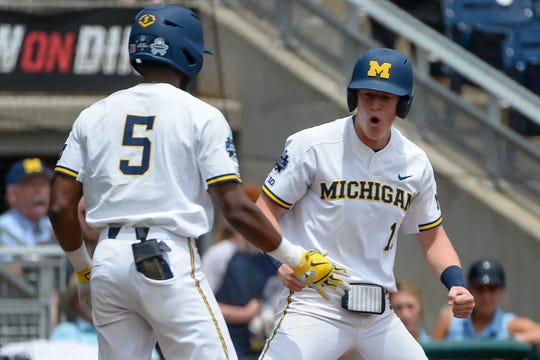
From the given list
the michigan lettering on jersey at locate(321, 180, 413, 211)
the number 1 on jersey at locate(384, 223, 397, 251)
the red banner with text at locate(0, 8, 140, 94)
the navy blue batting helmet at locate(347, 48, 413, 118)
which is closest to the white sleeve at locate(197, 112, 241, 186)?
the michigan lettering on jersey at locate(321, 180, 413, 211)

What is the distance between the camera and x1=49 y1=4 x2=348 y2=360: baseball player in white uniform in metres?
5.12

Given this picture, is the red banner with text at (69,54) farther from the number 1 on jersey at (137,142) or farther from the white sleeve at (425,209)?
the number 1 on jersey at (137,142)

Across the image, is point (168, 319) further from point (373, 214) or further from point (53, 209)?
point (373, 214)

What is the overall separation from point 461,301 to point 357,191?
671 mm

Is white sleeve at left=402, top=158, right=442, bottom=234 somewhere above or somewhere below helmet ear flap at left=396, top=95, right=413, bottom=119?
below

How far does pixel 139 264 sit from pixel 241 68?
5564 millimetres

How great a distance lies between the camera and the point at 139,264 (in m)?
5.07

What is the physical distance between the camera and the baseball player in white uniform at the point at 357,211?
5754 millimetres

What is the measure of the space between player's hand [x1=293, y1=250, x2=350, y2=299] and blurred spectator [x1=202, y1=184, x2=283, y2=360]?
2.98 metres

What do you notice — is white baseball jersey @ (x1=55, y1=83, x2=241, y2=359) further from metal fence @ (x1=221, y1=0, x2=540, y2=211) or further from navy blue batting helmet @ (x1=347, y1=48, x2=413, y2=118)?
metal fence @ (x1=221, y1=0, x2=540, y2=211)

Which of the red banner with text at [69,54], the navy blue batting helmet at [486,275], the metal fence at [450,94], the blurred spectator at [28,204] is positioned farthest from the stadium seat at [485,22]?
the blurred spectator at [28,204]

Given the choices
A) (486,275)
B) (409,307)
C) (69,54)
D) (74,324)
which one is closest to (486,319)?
(486,275)

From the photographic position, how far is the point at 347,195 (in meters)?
5.82

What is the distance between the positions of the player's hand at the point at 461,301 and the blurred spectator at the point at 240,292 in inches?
110
